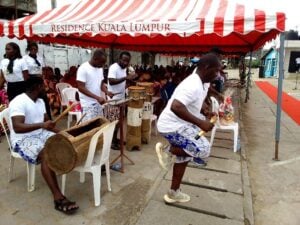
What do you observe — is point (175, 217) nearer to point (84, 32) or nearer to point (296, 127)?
point (84, 32)

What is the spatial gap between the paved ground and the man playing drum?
57 cm

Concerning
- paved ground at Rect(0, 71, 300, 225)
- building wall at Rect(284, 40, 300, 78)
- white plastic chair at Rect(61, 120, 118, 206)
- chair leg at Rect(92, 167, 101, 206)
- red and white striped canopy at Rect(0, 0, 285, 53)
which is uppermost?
building wall at Rect(284, 40, 300, 78)

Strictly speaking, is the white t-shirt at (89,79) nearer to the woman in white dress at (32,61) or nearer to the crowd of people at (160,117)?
the crowd of people at (160,117)

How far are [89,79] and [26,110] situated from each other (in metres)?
1.08

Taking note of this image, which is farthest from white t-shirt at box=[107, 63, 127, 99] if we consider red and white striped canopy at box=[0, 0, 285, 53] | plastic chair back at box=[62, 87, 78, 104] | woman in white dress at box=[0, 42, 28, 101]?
plastic chair back at box=[62, 87, 78, 104]

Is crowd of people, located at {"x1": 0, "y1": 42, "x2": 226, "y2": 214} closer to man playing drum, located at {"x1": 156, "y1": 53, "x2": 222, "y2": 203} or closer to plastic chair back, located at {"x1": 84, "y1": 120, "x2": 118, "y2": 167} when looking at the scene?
man playing drum, located at {"x1": 156, "y1": 53, "x2": 222, "y2": 203}

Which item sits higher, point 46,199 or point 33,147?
point 33,147

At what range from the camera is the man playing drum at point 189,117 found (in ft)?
9.00

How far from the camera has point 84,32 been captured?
5031mm

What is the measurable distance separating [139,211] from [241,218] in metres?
1.05

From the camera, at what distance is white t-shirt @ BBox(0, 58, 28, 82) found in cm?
490

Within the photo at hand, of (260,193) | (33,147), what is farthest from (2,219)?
(260,193)

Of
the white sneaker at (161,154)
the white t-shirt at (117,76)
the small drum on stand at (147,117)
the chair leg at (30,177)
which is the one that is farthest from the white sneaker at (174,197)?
the white t-shirt at (117,76)

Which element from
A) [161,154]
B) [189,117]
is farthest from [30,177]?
[189,117]
